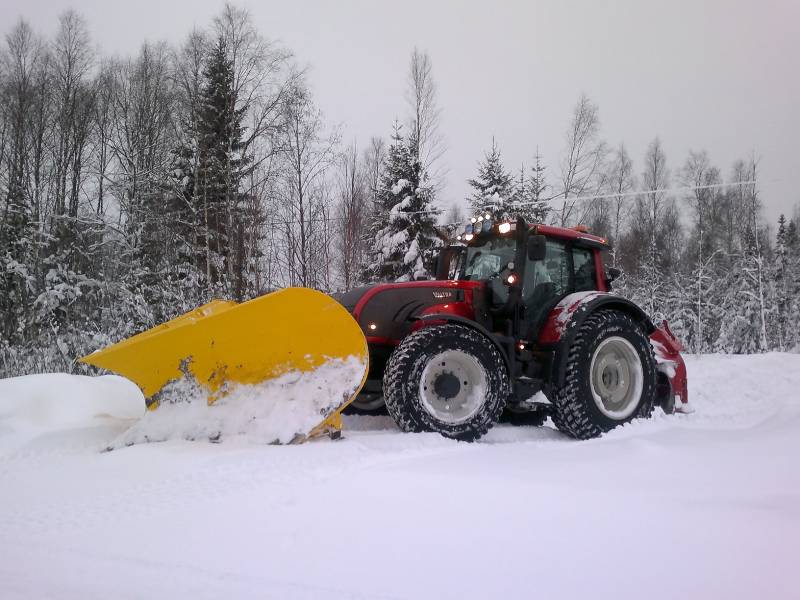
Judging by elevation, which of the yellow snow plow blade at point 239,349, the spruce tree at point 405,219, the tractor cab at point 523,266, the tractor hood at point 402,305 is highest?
the spruce tree at point 405,219

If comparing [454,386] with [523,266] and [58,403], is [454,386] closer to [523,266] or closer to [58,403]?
[523,266]

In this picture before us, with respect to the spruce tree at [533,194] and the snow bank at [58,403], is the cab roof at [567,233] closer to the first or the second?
the snow bank at [58,403]

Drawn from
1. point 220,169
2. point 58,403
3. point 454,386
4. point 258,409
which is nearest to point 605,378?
point 454,386

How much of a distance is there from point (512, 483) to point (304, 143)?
1402 cm

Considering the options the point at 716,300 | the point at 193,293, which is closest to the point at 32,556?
the point at 193,293

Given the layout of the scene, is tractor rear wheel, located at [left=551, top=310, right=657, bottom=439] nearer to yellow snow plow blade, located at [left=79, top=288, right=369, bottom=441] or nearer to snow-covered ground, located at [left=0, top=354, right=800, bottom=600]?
snow-covered ground, located at [left=0, top=354, right=800, bottom=600]

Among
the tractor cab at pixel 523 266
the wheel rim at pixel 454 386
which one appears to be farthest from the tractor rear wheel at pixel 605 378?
the wheel rim at pixel 454 386

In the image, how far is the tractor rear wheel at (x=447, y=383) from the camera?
4.02 metres

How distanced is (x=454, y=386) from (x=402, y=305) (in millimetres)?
899

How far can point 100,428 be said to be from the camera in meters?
4.07

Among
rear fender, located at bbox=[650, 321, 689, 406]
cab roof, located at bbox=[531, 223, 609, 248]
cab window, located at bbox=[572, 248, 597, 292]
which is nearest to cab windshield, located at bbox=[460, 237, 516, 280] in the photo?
cab roof, located at bbox=[531, 223, 609, 248]

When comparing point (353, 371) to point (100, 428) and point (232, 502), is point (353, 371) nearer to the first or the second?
point (232, 502)

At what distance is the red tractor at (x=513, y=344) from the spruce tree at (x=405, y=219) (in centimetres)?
1098

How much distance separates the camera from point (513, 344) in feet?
15.2
